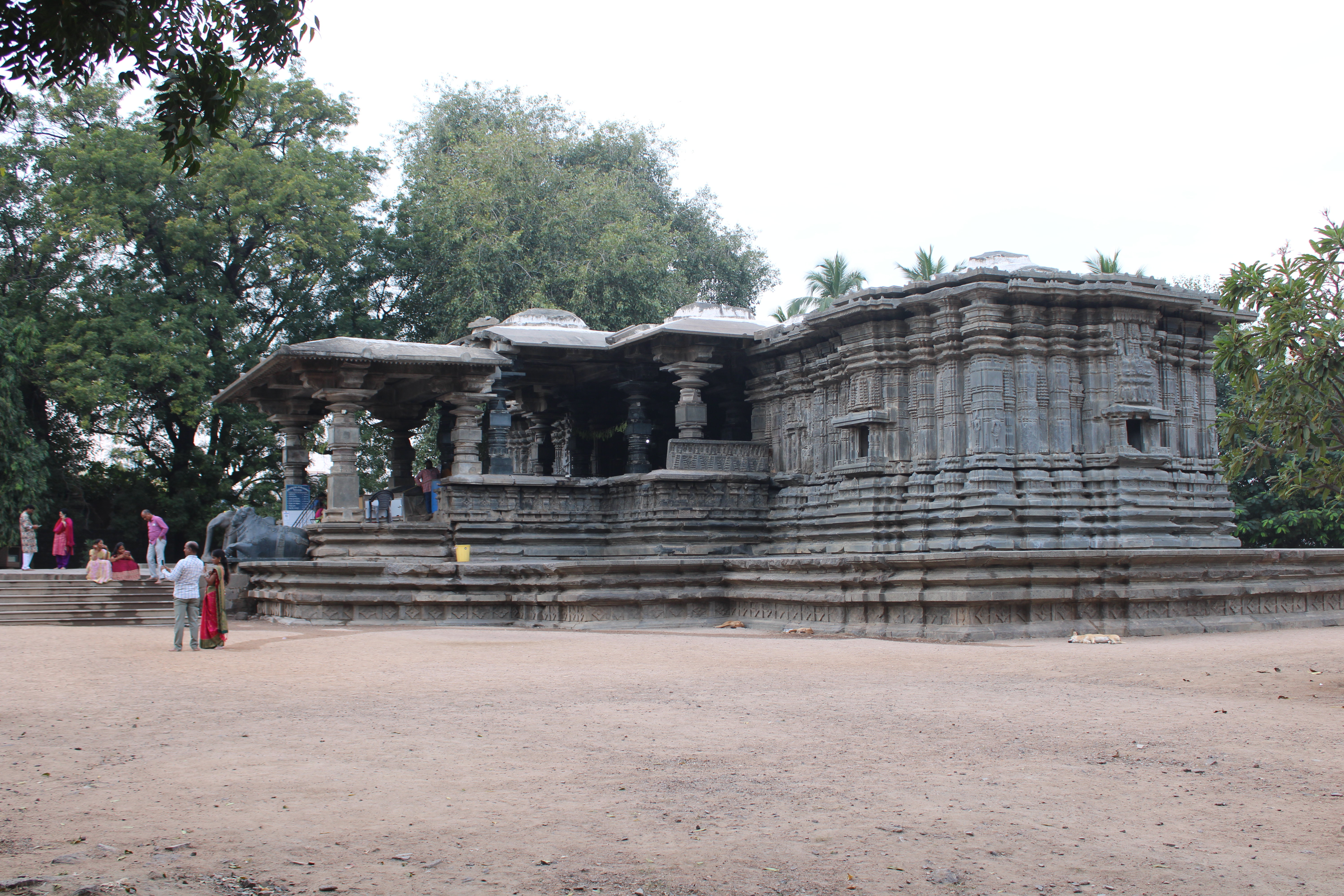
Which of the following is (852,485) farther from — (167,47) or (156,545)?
(167,47)

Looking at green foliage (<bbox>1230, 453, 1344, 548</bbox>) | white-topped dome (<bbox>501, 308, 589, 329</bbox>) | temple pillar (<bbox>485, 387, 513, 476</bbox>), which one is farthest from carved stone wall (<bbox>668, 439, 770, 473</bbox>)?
green foliage (<bbox>1230, 453, 1344, 548</bbox>)

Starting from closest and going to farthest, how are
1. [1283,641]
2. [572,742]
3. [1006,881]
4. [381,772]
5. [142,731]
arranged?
[1006,881]
[381,772]
[572,742]
[142,731]
[1283,641]

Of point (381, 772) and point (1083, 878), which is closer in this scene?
point (1083, 878)

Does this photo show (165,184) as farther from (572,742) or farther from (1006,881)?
(1006,881)

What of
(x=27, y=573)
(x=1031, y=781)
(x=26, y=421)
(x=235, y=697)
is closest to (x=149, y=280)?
(x=26, y=421)

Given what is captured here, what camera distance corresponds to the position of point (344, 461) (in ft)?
63.7

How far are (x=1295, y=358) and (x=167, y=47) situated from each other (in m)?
7.36

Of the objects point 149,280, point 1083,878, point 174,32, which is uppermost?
point 149,280

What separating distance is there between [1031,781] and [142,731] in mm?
4889

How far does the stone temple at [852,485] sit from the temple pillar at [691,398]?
0.05m

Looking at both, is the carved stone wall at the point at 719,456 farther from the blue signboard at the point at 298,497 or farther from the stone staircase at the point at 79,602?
the stone staircase at the point at 79,602

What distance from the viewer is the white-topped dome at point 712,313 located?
21281mm

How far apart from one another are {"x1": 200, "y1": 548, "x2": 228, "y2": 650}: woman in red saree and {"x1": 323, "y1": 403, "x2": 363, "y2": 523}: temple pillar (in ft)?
21.3

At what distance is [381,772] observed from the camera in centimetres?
562
